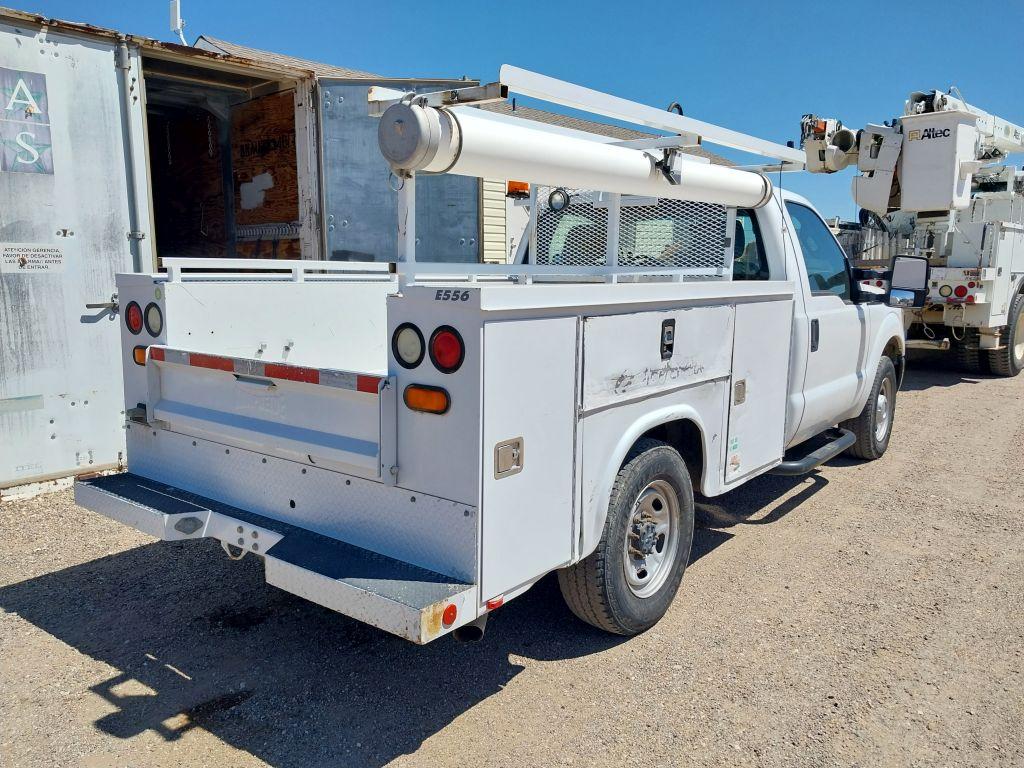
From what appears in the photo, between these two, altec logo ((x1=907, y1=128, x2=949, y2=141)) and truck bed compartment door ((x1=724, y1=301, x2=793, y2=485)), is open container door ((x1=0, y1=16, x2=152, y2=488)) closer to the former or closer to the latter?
truck bed compartment door ((x1=724, y1=301, x2=793, y2=485))

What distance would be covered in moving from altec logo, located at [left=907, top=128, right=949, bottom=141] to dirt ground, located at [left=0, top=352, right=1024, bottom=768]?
530cm

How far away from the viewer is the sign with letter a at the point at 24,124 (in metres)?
5.30

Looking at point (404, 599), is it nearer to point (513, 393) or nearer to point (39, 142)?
Result: point (513, 393)

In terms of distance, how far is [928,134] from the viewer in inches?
345

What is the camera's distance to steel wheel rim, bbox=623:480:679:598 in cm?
353

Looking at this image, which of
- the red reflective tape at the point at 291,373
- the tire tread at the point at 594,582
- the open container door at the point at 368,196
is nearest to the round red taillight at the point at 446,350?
the red reflective tape at the point at 291,373

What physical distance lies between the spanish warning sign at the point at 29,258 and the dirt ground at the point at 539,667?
1.76 m

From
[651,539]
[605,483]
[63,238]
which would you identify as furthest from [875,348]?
[63,238]

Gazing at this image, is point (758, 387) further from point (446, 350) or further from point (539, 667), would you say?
point (446, 350)

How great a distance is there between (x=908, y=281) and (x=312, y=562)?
4.76m

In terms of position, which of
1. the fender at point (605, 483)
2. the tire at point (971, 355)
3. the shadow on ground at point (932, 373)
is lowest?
the shadow on ground at point (932, 373)

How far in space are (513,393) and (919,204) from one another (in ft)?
25.8

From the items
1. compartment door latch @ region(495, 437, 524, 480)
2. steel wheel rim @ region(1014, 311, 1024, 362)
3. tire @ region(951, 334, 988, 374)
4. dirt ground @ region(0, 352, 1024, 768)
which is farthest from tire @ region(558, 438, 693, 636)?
steel wheel rim @ region(1014, 311, 1024, 362)

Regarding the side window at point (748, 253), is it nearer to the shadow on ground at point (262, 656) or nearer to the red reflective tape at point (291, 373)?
the shadow on ground at point (262, 656)
